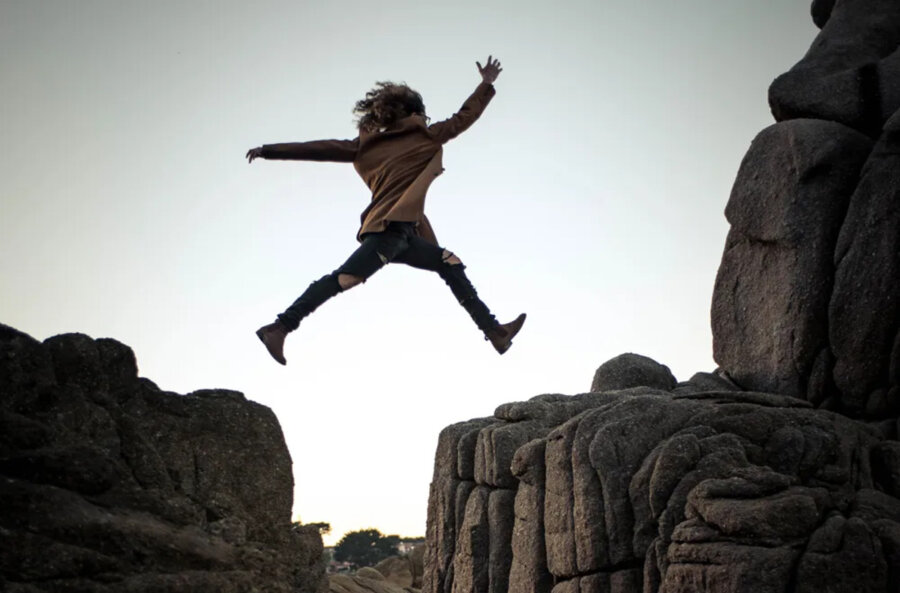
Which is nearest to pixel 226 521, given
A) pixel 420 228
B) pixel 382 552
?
pixel 420 228

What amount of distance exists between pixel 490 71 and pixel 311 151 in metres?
2.69

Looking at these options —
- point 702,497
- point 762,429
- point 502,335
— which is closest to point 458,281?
point 502,335

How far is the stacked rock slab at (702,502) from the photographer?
13.7 m

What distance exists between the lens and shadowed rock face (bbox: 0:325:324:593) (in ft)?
23.6

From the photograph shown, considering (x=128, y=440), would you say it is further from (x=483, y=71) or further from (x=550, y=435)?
(x=550, y=435)

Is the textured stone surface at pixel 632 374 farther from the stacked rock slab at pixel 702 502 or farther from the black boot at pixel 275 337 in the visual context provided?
the black boot at pixel 275 337

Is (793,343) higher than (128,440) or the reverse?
higher

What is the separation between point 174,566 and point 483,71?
8770mm

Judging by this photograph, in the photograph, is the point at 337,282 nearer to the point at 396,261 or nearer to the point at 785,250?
the point at 396,261

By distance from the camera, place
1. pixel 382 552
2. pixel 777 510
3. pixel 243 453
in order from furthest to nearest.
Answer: pixel 382 552, pixel 777 510, pixel 243 453

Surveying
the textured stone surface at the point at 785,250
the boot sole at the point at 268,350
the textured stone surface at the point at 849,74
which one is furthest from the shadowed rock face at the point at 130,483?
the textured stone surface at the point at 849,74

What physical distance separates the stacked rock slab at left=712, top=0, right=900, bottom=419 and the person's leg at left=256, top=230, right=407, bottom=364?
28.6ft

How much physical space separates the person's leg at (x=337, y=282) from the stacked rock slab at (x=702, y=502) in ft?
15.8

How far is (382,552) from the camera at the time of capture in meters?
69.4
